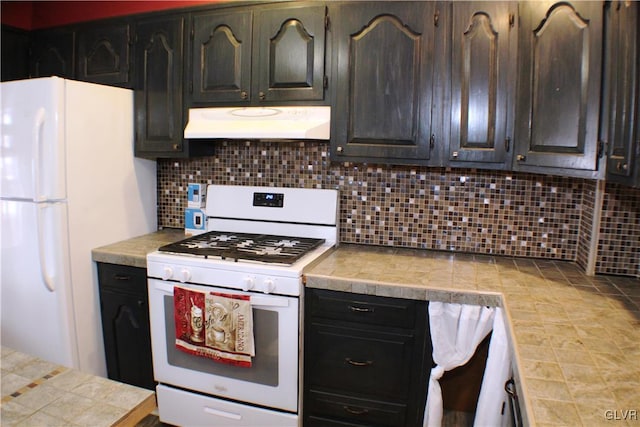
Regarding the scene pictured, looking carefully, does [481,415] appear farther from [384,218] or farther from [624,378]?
[384,218]

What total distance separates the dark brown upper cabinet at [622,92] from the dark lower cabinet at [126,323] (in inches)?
84.2

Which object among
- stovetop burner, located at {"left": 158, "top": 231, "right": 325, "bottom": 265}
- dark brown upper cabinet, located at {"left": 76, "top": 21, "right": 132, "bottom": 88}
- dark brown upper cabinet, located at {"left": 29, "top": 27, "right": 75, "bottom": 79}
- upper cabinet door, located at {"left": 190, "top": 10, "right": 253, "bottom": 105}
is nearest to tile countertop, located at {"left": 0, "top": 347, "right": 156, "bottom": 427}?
stovetop burner, located at {"left": 158, "top": 231, "right": 325, "bottom": 265}

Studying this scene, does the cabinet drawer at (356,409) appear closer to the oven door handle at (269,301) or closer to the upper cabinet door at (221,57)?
the oven door handle at (269,301)

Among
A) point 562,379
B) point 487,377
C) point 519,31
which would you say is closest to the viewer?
point 562,379

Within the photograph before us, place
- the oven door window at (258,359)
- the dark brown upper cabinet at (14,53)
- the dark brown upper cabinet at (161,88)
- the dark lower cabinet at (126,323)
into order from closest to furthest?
the oven door window at (258,359) < the dark lower cabinet at (126,323) < the dark brown upper cabinet at (161,88) < the dark brown upper cabinet at (14,53)

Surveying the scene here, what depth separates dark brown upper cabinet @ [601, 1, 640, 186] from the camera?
131 cm

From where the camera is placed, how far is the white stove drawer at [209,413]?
2055mm

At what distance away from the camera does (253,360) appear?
2.03 m

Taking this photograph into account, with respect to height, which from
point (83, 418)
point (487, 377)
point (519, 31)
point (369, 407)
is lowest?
point (369, 407)

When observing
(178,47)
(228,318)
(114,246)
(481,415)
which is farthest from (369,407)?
(178,47)

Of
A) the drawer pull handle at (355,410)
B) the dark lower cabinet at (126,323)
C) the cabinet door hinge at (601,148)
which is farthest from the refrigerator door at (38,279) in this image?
the cabinet door hinge at (601,148)

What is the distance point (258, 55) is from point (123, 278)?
1390 millimetres

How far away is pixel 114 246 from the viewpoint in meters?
2.48

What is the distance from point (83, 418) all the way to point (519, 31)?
210 centimetres
